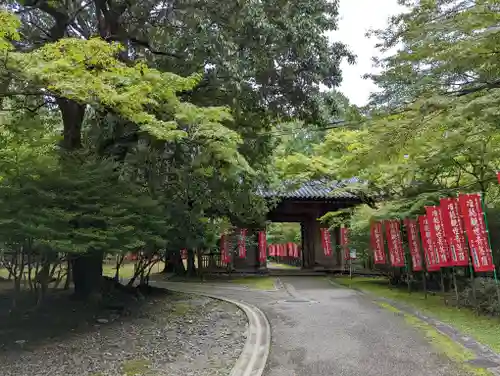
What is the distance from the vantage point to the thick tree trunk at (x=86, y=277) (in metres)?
10.8

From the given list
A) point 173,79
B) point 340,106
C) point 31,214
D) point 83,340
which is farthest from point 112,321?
point 340,106

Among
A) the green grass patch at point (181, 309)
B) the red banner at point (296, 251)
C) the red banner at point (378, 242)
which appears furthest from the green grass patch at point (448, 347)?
the red banner at point (296, 251)

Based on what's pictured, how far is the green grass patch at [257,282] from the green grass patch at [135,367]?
1054 cm

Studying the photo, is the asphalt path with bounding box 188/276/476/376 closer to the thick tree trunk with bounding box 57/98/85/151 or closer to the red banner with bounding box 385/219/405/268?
the red banner with bounding box 385/219/405/268

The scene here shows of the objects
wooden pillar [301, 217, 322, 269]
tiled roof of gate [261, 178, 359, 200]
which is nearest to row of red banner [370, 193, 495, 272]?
tiled roof of gate [261, 178, 359, 200]

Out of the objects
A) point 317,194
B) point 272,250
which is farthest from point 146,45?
point 272,250

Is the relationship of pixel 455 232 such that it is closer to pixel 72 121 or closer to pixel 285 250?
pixel 72 121

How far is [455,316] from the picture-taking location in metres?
10.2

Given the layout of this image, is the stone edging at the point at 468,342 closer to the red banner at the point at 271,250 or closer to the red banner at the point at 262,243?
the red banner at the point at 262,243

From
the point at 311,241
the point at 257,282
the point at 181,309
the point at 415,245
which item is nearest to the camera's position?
the point at 181,309

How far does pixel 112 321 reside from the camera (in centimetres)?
994

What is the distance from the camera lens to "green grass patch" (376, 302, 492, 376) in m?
6.36

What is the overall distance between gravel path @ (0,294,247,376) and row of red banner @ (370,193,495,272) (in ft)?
18.1

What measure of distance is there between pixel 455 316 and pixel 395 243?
4529mm
